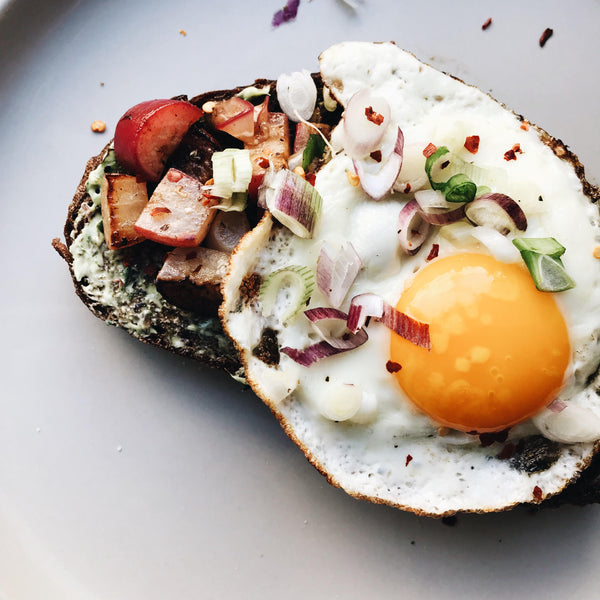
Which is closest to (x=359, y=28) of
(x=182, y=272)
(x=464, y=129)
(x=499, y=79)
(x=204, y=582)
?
(x=499, y=79)

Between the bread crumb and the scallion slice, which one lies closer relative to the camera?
the scallion slice

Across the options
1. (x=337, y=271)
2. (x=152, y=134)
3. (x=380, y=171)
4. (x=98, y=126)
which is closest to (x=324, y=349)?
(x=337, y=271)

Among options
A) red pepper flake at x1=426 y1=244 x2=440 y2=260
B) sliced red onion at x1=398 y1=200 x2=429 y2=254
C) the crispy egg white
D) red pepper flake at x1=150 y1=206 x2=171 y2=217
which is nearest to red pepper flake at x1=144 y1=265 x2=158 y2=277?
red pepper flake at x1=150 y1=206 x2=171 y2=217

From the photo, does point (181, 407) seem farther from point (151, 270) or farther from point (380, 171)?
point (380, 171)

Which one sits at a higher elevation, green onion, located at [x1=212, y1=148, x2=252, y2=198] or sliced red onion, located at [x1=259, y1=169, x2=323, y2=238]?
green onion, located at [x1=212, y1=148, x2=252, y2=198]

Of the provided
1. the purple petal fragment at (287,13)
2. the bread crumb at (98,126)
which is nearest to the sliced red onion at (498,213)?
the purple petal fragment at (287,13)

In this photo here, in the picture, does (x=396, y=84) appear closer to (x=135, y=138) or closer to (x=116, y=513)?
(x=135, y=138)

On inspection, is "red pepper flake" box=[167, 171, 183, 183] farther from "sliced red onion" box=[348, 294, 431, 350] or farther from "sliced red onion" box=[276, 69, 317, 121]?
"sliced red onion" box=[348, 294, 431, 350]
